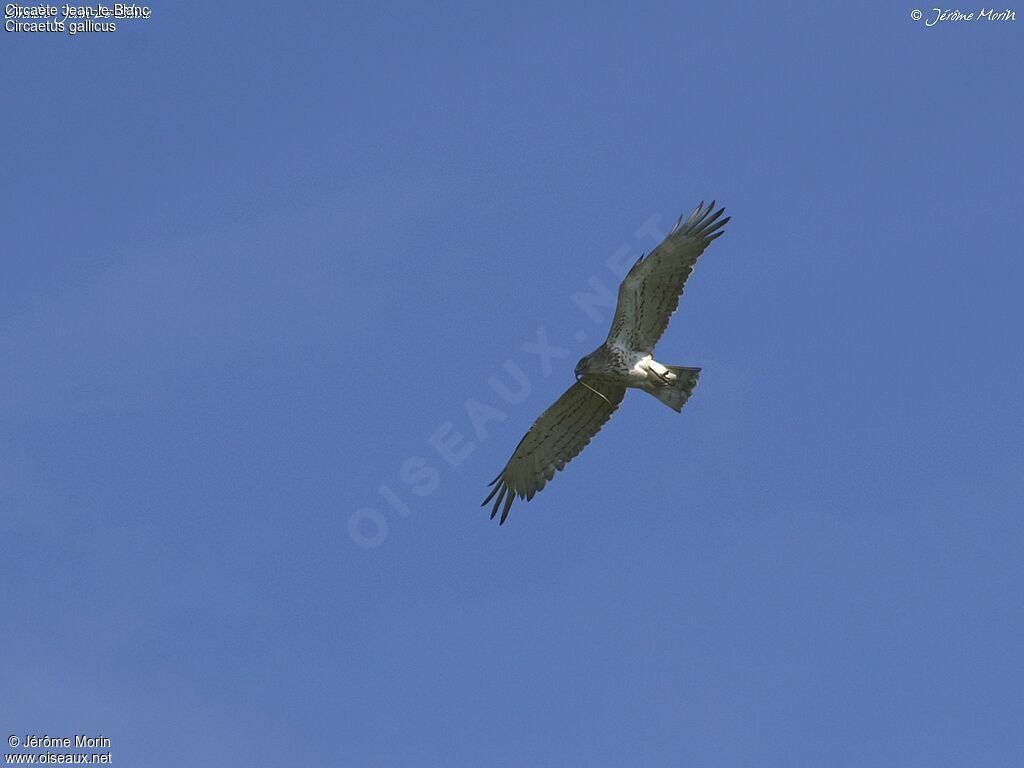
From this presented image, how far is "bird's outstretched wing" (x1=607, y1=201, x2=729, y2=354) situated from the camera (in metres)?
20.5

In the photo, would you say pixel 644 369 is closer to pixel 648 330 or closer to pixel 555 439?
pixel 648 330

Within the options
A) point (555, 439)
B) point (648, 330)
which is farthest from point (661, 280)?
Answer: point (555, 439)

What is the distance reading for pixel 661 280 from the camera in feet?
67.7

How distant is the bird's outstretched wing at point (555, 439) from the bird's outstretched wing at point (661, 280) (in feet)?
3.18

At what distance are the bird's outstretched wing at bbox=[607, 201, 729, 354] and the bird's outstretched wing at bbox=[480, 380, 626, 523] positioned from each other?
97 cm

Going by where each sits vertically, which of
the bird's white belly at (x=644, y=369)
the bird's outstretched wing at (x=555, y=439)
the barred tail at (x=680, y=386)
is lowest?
the barred tail at (x=680, y=386)

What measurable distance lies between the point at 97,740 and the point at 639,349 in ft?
27.6

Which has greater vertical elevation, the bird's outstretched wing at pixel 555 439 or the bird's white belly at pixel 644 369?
the bird's outstretched wing at pixel 555 439

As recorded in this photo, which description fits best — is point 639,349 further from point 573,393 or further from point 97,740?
point 97,740

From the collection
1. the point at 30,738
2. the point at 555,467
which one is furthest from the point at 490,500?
the point at 30,738

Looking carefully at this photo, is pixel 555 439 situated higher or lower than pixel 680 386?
higher

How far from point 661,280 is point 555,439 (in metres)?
2.79

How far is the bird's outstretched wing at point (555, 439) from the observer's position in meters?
21.6

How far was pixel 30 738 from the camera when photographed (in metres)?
20.1
